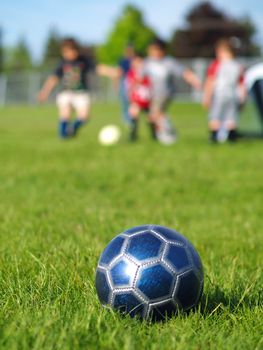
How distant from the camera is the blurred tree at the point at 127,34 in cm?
6938

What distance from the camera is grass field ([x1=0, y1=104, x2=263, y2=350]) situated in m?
2.47

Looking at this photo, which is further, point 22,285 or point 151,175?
point 151,175

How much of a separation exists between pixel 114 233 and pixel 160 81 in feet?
30.5

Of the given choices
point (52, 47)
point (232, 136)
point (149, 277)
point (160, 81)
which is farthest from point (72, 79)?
point (52, 47)

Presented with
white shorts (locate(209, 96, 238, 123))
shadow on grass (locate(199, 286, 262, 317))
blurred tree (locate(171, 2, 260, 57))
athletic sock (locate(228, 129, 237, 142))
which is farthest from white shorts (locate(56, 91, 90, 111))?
blurred tree (locate(171, 2, 260, 57))

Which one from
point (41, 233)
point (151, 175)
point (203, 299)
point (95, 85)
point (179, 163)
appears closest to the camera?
point (203, 299)

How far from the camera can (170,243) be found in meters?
2.89

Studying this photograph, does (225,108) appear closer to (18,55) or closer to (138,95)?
(138,95)

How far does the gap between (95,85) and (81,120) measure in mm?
36639

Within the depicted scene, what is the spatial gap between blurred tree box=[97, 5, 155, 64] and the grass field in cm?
6003

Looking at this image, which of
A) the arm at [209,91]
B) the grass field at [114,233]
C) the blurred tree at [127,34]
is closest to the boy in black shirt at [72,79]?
the arm at [209,91]

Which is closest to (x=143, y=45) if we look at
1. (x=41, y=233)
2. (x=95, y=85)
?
(x=95, y=85)

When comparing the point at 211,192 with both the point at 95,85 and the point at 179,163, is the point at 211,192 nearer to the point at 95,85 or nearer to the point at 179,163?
the point at 179,163

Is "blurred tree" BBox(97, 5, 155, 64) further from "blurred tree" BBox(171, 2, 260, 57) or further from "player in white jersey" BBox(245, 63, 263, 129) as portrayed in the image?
"player in white jersey" BBox(245, 63, 263, 129)
